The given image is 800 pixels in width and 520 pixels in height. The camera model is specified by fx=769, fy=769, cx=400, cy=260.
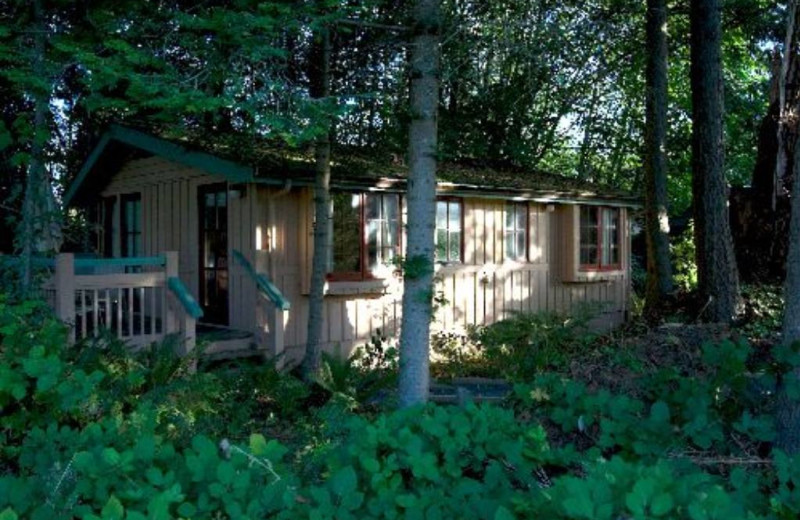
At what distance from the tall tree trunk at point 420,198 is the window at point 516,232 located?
22.8 ft

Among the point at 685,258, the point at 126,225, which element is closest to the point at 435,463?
the point at 126,225

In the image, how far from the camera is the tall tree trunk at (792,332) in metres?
3.58

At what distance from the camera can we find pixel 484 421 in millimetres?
2467

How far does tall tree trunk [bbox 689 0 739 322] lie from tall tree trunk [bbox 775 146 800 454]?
24.9 feet

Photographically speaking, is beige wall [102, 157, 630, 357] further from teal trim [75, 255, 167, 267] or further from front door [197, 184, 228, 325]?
teal trim [75, 255, 167, 267]

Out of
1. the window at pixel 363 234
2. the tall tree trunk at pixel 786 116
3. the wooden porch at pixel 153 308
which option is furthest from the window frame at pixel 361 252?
the tall tree trunk at pixel 786 116

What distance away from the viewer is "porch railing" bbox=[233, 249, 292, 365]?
9.67 metres

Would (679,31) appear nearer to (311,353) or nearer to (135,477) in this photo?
(311,353)

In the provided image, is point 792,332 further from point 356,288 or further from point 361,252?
point 361,252

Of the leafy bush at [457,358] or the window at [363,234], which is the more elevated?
the window at [363,234]

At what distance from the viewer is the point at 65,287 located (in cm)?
765

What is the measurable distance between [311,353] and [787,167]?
316 inches

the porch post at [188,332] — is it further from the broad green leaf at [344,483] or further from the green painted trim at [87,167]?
the broad green leaf at [344,483]

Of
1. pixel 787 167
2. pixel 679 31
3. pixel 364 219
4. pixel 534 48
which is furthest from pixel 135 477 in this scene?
pixel 679 31
